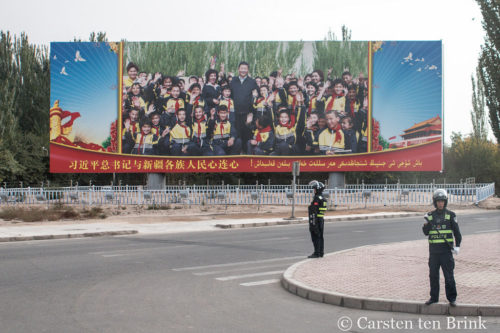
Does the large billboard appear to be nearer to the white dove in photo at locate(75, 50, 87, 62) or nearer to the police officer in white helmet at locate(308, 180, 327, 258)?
the white dove in photo at locate(75, 50, 87, 62)

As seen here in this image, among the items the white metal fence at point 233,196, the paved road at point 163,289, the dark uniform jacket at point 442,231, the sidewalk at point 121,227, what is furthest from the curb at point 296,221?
the dark uniform jacket at point 442,231

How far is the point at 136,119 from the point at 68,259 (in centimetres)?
2533

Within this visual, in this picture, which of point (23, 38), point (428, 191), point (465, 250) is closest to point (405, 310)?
point (465, 250)

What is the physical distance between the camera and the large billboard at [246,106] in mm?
37875

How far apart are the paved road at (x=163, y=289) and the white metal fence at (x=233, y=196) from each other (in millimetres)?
16883

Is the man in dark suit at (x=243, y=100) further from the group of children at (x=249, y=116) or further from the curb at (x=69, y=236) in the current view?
the curb at (x=69, y=236)

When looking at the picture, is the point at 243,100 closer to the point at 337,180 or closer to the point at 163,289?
the point at 337,180

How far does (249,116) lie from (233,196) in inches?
212

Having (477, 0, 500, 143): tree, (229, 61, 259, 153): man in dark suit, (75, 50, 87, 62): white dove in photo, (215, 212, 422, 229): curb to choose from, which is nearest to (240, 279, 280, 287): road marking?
(477, 0, 500, 143): tree

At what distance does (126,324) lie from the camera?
23.6 feet

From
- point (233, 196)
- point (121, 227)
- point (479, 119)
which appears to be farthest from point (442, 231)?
point (479, 119)

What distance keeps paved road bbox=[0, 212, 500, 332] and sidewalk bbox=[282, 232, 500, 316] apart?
22 centimetres

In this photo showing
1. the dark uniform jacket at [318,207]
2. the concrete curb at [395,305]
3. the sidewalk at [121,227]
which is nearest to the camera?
the concrete curb at [395,305]

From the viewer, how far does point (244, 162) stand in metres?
38.2
